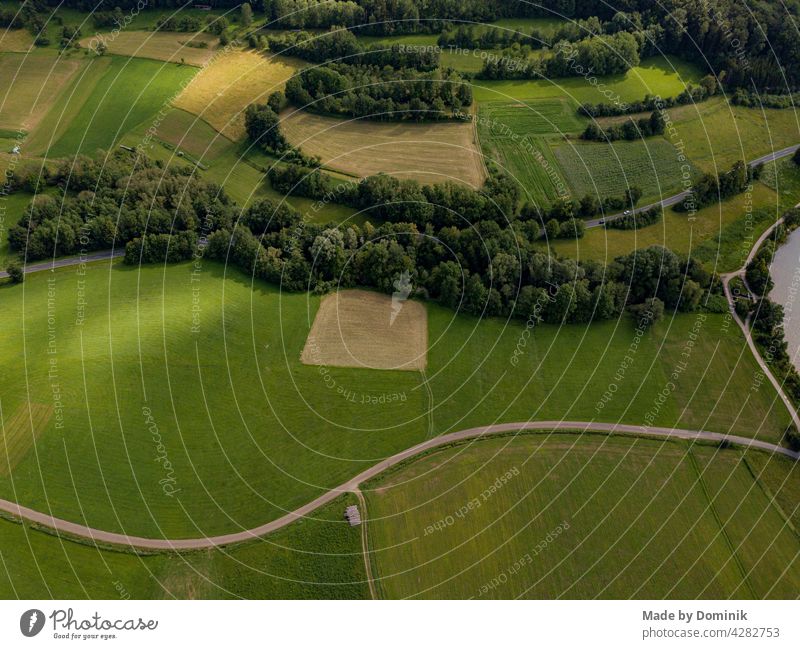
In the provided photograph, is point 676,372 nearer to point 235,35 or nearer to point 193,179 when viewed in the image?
point 193,179

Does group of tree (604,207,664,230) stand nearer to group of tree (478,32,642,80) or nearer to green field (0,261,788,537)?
green field (0,261,788,537)

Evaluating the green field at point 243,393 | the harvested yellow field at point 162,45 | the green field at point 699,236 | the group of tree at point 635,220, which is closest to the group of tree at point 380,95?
the harvested yellow field at point 162,45

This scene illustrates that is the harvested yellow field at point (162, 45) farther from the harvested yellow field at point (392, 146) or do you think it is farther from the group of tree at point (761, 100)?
the group of tree at point (761, 100)

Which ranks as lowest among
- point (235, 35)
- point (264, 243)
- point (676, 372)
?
point (676, 372)

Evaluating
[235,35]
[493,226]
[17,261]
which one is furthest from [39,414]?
[235,35]

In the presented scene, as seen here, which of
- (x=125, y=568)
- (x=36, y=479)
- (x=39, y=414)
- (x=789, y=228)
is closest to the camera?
(x=125, y=568)

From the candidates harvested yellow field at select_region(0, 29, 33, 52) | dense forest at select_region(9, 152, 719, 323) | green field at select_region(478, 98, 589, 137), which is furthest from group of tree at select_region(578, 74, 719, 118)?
harvested yellow field at select_region(0, 29, 33, 52)

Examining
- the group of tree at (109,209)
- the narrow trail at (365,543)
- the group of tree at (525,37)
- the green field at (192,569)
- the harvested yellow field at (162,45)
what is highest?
the group of tree at (525,37)

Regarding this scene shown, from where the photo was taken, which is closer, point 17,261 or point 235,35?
point 17,261
